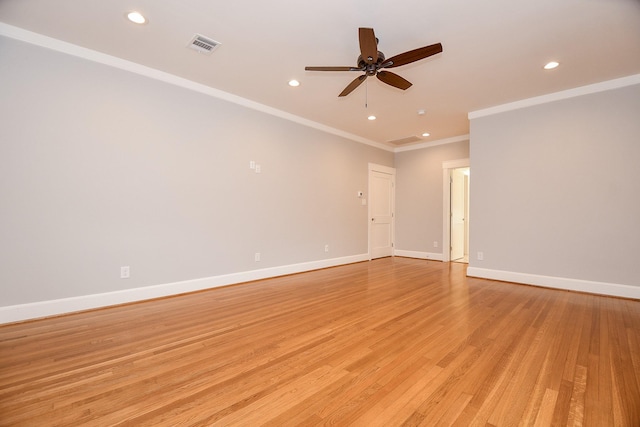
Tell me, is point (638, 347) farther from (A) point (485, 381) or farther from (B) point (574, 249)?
(B) point (574, 249)

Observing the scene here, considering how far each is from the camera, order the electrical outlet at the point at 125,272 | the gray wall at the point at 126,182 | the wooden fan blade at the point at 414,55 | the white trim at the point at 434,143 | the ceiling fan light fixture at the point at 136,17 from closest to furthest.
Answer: the wooden fan blade at the point at 414,55, the ceiling fan light fixture at the point at 136,17, the gray wall at the point at 126,182, the electrical outlet at the point at 125,272, the white trim at the point at 434,143

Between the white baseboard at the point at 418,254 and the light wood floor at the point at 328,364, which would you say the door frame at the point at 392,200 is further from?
the light wood floor at the point at 328,364

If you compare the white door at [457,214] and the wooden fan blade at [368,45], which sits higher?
the wooden fan blade at [368,45]

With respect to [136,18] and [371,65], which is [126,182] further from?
[371,65]

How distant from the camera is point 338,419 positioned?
1.45 meters

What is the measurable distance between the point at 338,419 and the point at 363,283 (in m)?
3.04

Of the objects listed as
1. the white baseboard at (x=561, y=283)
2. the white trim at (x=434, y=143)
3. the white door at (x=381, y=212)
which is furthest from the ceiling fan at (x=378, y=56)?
the white trim at (x=434, y=143)

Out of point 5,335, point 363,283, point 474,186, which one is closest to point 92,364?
point 5,335

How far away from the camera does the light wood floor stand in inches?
59.3

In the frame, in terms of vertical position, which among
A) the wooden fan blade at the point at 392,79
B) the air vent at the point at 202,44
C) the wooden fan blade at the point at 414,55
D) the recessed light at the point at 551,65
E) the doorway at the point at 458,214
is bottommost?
the doorway at the point at 458,214

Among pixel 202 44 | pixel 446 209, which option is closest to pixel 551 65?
pixel 446 209

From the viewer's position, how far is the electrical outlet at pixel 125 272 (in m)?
3.27

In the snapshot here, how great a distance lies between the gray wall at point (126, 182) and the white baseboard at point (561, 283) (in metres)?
3.38

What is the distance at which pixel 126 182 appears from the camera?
3.31m
